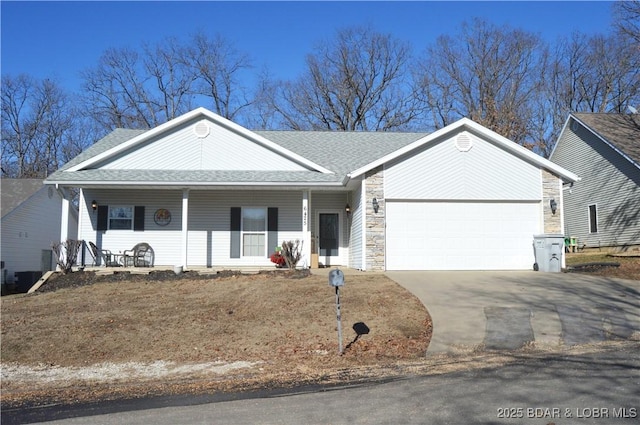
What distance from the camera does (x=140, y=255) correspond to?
18.2 metres

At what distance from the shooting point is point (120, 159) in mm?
18391

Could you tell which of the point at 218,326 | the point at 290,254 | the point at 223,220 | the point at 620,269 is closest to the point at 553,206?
the point at 620,269

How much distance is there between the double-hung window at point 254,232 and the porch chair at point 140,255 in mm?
3016

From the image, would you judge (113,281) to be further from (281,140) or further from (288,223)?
(281,140)

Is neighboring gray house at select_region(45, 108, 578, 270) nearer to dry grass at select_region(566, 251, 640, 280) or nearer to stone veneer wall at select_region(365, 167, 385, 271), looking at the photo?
stone veneer wall at select_region(365, 167, 385, 271)

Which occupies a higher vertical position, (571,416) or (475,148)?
(475,148)

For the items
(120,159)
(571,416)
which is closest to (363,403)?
(571,416)

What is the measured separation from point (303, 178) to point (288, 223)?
1.92 m

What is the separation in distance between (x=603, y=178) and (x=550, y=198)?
823cm

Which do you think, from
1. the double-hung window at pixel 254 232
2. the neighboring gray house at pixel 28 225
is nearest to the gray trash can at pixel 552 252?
the double-hung window at pixel 254 232

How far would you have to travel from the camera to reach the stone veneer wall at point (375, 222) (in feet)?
53.9

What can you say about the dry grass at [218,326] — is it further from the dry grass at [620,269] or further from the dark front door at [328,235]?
the dry grass at [620,269]

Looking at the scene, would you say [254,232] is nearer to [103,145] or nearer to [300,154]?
[300,154]

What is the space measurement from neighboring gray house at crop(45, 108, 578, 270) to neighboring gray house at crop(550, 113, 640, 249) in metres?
5.85
